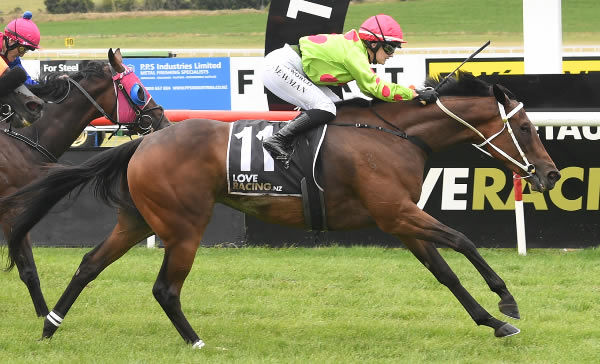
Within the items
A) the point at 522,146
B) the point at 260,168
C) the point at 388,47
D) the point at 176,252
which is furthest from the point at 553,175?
the point at 176,252

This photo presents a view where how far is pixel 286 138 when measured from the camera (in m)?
5.49

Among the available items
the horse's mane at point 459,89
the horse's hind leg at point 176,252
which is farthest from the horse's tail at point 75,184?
the horse's mane at point 459,89

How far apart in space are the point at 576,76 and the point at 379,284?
256 centimetres

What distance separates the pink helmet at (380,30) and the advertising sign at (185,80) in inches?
530

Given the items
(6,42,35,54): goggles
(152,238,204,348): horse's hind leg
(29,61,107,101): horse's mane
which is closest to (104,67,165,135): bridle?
(29,61,107,101): horse's mane

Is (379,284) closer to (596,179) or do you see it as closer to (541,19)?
(596,179)

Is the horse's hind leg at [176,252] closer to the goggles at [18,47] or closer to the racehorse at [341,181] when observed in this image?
the racehorse at [341,181]

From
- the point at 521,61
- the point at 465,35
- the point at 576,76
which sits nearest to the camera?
the point at 576,76

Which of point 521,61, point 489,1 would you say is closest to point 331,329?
point 521,61

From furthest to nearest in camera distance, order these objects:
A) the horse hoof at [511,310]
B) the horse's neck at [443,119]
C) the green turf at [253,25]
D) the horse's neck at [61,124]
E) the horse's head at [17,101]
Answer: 1. the green turf at [253,25]
2. the horse's neck at [61,124]
3. the horse's head at [17,101]
4. the horse's neck at [443,119]
5. the horse hoof at [511,310]

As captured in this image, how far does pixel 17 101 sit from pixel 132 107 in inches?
30.9

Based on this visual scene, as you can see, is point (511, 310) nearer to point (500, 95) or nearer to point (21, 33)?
point (500, 95)

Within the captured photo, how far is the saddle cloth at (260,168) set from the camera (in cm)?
546

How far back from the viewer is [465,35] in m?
33.8
